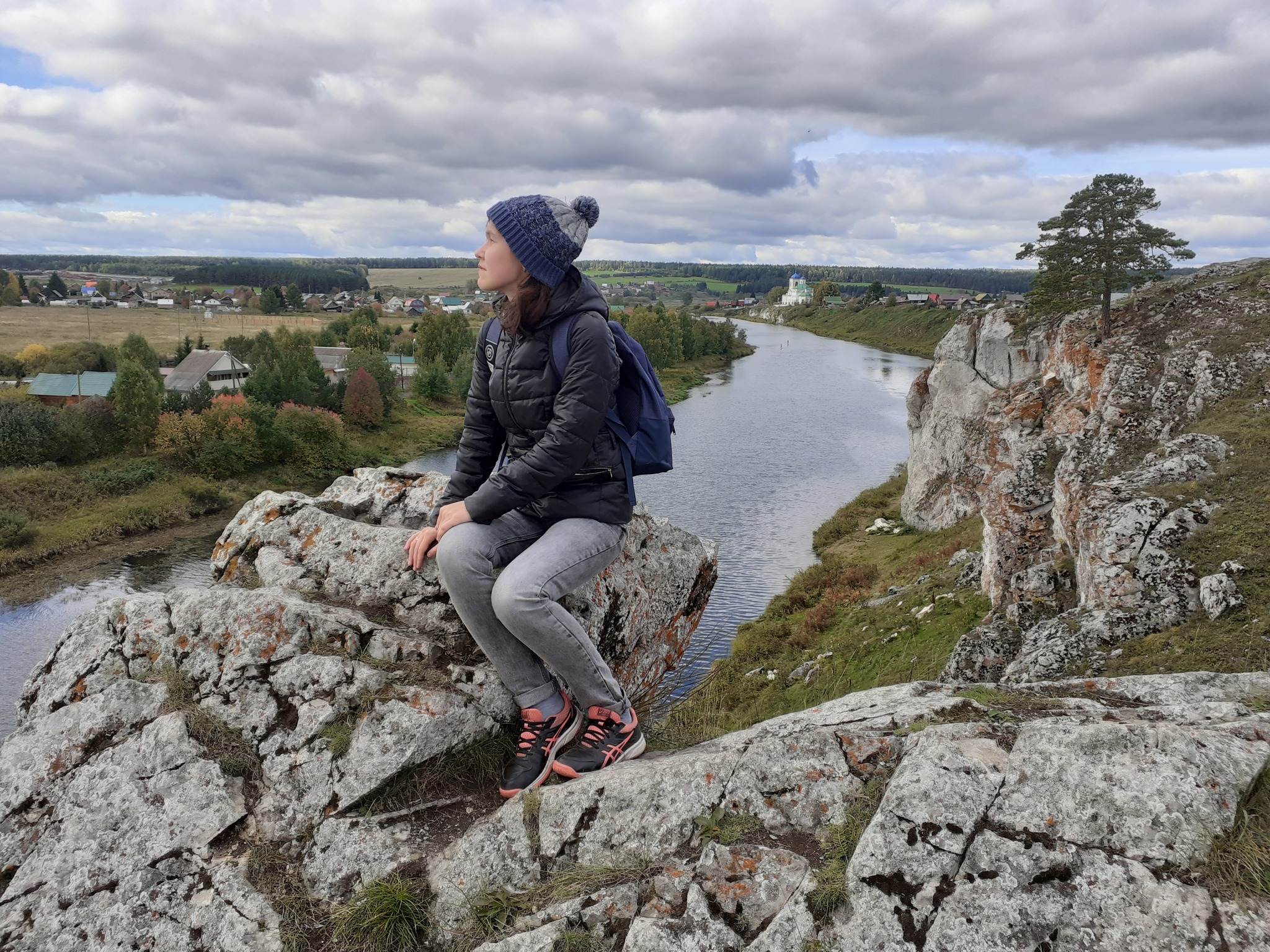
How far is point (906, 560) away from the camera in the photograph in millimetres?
27734

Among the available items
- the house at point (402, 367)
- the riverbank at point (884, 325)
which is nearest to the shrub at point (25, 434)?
the house at point (402, 367)

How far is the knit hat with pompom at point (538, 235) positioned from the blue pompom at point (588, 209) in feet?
0.71

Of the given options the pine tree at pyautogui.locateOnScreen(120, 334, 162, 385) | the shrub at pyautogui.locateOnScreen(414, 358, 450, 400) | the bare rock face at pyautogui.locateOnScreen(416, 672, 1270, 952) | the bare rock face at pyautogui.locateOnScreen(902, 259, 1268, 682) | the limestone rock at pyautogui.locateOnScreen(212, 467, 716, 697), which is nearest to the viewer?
the bare rock face at pyautogui.locateOnScreen(416, 672, 1270, 952)

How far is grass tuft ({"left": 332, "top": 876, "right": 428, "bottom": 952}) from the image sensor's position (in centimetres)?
389

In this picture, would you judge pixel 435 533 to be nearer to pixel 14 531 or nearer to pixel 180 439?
pixel 14 531

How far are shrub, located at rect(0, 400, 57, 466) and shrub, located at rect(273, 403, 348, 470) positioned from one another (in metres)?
11.4

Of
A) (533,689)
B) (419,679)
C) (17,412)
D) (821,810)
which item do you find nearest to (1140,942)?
(821,810)

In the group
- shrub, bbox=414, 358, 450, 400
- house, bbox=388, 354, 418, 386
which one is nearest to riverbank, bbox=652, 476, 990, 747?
shrub, bbox=414, 358, 450, 400

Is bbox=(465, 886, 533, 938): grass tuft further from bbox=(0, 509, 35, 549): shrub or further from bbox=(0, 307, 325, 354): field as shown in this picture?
bbox=(0, 307, 325, 354): field

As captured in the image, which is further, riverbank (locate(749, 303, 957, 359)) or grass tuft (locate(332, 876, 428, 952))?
riverbank (locate(749, 303, 957, 359))

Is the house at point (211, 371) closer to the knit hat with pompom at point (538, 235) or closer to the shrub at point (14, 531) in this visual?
the shrub at point (14, 531)

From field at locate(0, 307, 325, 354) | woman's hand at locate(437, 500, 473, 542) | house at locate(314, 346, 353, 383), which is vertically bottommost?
house at locate(314, 346, 353, 383)

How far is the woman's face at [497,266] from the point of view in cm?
470

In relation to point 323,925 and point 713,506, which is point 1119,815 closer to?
point 323,925
